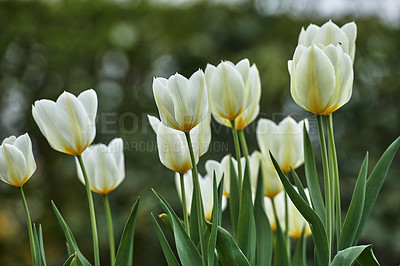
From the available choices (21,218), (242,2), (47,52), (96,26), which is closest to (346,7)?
(242,2)

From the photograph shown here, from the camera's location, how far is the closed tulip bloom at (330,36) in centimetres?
62

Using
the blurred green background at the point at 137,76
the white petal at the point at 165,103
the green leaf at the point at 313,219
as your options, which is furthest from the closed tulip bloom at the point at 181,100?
the blurred green background at the point at 137,76

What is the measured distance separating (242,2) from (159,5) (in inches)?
18.5

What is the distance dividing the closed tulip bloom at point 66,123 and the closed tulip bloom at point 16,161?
0.04 m

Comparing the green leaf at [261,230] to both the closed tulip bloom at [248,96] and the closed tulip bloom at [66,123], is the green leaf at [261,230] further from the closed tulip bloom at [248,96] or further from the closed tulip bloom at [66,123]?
the closed tulip bloom at [66,123]

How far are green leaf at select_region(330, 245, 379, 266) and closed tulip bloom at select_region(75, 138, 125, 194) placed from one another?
35 cm

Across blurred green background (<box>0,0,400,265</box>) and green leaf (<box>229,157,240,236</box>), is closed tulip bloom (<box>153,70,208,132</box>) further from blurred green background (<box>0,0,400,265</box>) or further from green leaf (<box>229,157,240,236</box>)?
Answer: blurred green background (<box>0,0,400,265</box>)

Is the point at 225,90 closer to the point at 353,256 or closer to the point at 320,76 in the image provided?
the point at 320,76

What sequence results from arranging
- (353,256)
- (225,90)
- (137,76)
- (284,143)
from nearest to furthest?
(353,256), (225,90), (284,143), (137,76)

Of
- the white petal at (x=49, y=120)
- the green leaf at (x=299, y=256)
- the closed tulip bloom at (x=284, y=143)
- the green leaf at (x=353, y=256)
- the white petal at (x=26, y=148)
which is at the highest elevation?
the white petal at (x=49, y=120)

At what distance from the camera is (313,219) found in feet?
1.81

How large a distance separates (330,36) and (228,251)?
0.30 metres

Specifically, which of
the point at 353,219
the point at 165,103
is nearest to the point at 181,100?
the point at 165,103

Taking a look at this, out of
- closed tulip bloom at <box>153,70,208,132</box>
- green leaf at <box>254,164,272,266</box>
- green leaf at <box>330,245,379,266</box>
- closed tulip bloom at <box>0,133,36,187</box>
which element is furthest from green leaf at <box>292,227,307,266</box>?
closed tulip bloom at <box>0,133,36,187</box>
